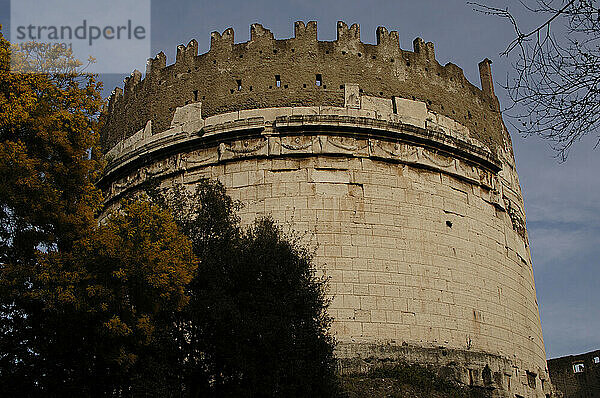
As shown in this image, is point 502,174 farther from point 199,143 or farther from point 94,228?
point 94,228

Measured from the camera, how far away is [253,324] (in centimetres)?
991

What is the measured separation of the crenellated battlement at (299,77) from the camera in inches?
621

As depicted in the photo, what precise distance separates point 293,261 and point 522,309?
7.85 metres

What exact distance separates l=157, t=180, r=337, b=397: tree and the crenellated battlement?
563 cm

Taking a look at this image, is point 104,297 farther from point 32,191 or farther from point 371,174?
point 371,174

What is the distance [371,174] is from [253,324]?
604cm

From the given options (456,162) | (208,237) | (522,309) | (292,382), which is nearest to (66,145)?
(208,237)

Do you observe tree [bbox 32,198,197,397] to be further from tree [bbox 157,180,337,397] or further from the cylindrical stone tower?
the cylindrical stone tower

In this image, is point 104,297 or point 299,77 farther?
point 299,77

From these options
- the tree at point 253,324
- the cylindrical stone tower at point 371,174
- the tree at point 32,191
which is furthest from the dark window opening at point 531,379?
the tree at point 32,191

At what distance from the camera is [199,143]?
15648mm

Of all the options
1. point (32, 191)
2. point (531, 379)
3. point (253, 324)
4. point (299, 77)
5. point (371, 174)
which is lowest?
point (531, 379)

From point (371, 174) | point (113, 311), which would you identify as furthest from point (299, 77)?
point (113, 311)

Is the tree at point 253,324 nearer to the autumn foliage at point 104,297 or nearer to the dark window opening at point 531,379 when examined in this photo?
the autumn foliage at point 104,297
